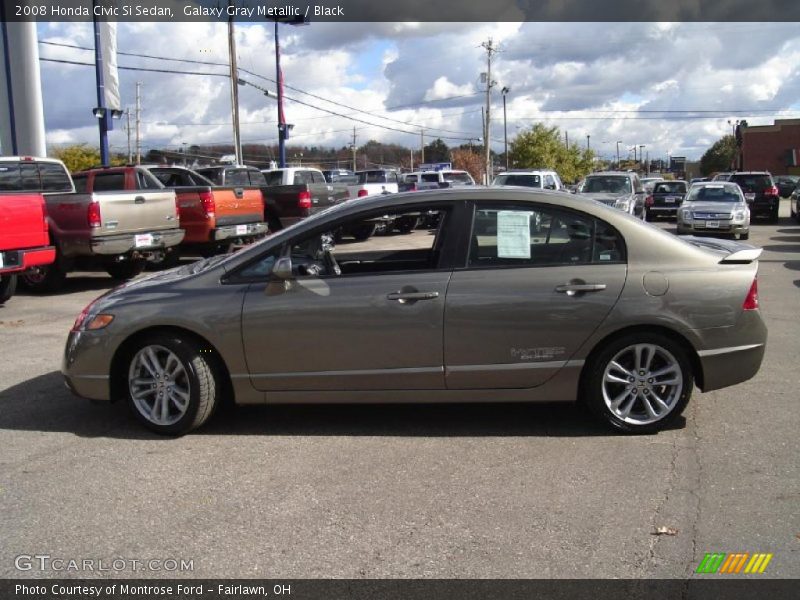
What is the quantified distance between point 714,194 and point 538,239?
18.1 m

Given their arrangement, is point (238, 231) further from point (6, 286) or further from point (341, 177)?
point (341, 177)

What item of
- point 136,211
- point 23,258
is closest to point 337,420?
point 23,258

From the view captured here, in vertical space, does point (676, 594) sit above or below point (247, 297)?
below

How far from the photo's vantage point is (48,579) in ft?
11.0

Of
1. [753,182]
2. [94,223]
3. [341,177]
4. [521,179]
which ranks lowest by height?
[94,223]

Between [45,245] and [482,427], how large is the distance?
7631 millimetres

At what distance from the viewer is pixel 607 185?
22609 millimetres

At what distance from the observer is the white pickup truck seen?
71.6ft

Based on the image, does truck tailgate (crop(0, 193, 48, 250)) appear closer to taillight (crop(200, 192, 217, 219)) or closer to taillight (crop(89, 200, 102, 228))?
taillight (crop(89, 200, 102, 228))

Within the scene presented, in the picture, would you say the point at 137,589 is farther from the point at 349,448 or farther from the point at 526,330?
the point at 526,330

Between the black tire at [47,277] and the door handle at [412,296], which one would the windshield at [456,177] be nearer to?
the black tire at [47,277]

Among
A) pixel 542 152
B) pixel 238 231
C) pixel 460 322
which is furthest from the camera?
pixel 542 152

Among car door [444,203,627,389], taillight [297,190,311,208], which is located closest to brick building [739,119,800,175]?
taillight [297,190,311,208]

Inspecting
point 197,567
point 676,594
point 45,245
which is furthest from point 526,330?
point 45,245
